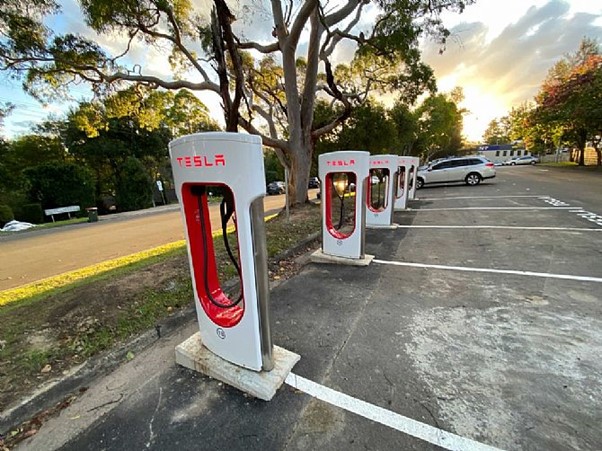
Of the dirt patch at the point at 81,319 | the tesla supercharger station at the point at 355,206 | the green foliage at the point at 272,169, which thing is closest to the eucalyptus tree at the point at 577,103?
the tesla supercharger station at the point at 355,206

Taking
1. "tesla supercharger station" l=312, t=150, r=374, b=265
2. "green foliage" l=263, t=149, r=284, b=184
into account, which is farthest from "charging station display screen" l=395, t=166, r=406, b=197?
"green foliage" l=263, t=149, r=284, b=184

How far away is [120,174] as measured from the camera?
2017 cm

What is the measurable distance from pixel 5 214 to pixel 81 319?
1742 centimetres

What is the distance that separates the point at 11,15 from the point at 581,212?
15008 mm

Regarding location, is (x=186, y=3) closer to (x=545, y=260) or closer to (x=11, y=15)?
(x=11, y=15)

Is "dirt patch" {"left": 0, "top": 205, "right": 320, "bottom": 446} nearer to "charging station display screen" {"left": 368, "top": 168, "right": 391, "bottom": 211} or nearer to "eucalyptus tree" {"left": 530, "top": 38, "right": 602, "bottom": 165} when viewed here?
"charging station display screen" {"left": 368, "top": 168, "right": 391, "bottom": 211}

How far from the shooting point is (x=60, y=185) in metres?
17.0

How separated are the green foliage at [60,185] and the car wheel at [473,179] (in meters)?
24.1

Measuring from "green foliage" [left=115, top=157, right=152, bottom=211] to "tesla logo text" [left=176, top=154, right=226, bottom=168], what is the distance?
21.4 meters

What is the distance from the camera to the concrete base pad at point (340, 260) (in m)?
4.32

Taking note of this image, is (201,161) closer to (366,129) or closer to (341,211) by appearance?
(341,211)

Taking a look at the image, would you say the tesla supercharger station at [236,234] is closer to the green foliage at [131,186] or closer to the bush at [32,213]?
the bush at [32,213]

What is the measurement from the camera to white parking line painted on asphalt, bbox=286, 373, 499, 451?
1541mm

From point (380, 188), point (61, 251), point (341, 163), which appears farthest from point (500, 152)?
point (61, 251)
